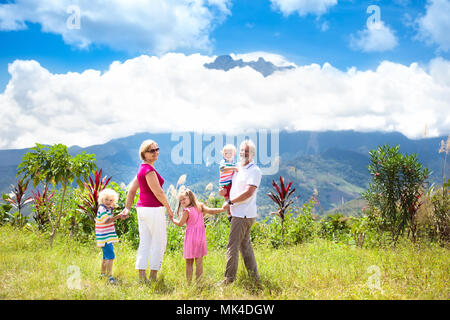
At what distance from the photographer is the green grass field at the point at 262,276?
4074 mm

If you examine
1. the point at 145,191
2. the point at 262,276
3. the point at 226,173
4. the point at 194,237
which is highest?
the point at 226,173

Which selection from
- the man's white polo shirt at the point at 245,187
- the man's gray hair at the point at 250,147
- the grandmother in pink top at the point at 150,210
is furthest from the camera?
the grandmother in pink top at the point at 150,210

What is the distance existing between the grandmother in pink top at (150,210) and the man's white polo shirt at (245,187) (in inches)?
34.2

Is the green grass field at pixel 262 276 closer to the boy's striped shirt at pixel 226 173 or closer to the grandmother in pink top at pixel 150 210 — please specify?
the grandmother in pink top at pixel 150 210

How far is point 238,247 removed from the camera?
14.3ft

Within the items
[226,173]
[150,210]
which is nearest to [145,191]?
[150,210]

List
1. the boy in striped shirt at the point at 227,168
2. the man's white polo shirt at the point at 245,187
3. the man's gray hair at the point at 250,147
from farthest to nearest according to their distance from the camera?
the boy in striped shirt at the point at 227,168
the man's gray hair at the point at 250,147
the man's white polo shirt at the point at 245,187

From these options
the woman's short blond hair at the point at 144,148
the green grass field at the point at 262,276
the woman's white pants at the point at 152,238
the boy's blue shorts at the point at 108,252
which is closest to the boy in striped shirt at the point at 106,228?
the boy's blue shorts at the point at 108,252

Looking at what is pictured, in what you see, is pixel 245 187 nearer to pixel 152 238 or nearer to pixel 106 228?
pixel 152 238

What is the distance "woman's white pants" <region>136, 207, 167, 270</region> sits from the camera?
175 inches

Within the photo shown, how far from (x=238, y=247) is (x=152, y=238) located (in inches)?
44.3

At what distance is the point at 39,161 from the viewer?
691cm

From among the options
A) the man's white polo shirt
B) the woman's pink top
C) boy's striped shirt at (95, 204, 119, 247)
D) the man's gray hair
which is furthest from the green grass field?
the man's gray hair
